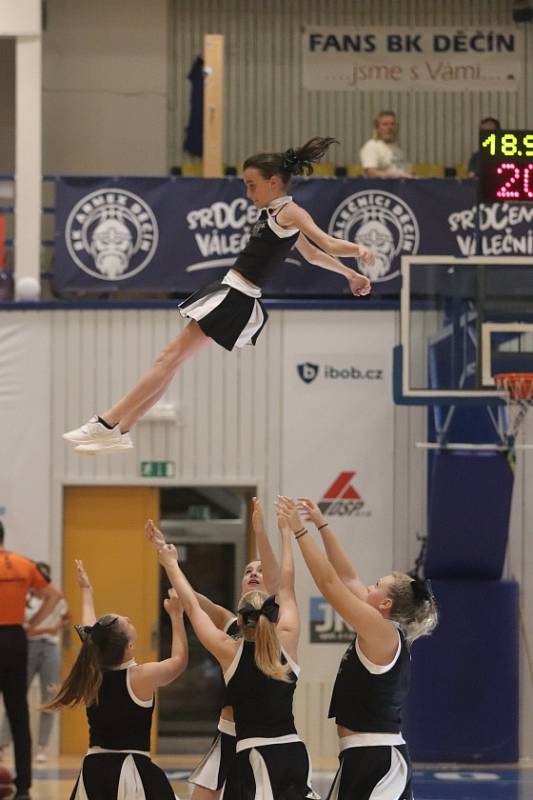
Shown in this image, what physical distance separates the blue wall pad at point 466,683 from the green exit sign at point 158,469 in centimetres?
261

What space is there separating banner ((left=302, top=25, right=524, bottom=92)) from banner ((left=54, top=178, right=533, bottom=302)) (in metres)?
3.88

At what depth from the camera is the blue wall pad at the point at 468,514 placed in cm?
1139

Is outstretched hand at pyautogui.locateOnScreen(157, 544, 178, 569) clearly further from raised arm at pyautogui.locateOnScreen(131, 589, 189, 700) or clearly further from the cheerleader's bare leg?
the cheerleader's bare leg

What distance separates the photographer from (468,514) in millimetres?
11641

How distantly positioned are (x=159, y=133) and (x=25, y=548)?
5.68 meters

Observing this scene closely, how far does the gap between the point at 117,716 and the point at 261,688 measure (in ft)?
2.31

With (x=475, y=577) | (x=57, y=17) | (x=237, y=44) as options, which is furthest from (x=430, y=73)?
(x=475, y=577)

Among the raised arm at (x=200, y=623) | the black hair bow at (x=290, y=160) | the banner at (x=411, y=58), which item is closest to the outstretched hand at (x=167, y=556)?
the raised arm at (x=200, y=623)

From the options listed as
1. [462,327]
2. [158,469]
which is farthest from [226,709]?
[158,469]

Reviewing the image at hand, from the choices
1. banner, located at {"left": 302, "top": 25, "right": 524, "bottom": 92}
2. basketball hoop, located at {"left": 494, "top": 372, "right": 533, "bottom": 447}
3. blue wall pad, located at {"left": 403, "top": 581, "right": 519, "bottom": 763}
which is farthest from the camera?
banner, located at {"left": 302, "top": 25, "right": 524, "bottom": 92}

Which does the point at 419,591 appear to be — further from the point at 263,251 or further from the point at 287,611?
the point at 263,251

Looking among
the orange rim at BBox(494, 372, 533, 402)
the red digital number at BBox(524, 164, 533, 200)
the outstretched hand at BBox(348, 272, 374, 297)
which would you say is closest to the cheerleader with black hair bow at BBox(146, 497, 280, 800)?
the outstretched hand at BBox(348, 272, 374, 297)

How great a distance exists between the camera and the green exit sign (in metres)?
12.6

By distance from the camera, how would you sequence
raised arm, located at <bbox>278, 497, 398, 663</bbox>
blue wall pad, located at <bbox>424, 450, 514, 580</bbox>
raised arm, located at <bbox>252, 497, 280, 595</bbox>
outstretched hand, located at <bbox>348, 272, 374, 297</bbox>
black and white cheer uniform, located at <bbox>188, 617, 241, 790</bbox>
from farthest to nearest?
blue wall pad, located at <bbox>424, 450, 514, 580</bbox> → raised arm, located at <bbox>252, 497, 280, 595</bbox> → black and white cheer uniform, located at <bbox>188, 617, 241, 790</bbox> → outstretched hand, located at <bbox>348, 272, 374, 297</bbox> → raised arm, located at <bbox>278, 497, 398, 663</bbox>
